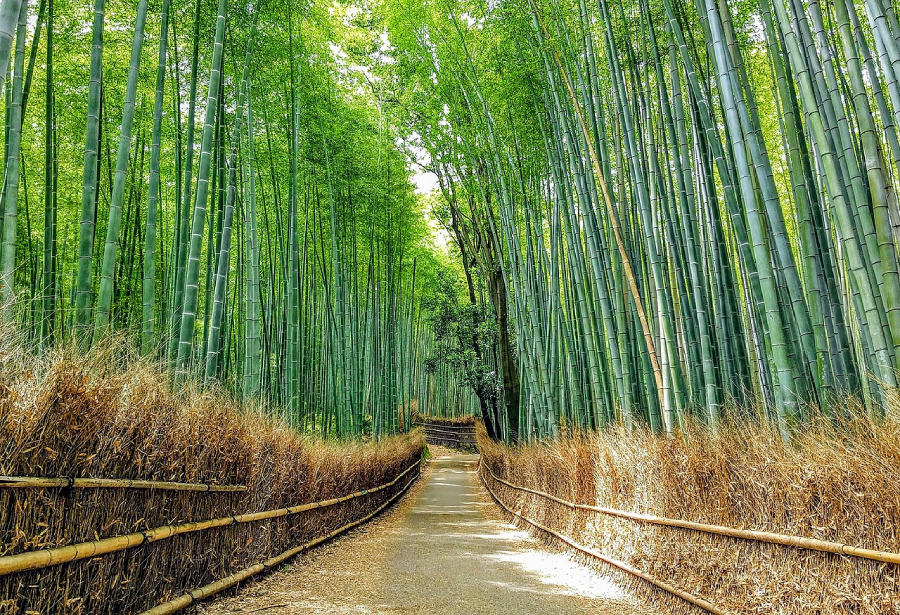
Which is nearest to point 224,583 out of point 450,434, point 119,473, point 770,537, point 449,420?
point 119,473

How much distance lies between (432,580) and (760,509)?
1.84 m

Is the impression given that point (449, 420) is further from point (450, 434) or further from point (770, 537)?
point (770, 537)

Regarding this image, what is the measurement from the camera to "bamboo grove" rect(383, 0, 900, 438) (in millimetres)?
2244

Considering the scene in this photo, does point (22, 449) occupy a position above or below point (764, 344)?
below

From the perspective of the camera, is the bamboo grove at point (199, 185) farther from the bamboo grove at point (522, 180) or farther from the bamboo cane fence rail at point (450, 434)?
the bamboo cane fence rail at point (450, 434)

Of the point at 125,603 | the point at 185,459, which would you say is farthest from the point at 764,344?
the point at 125,603

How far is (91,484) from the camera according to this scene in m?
1.75

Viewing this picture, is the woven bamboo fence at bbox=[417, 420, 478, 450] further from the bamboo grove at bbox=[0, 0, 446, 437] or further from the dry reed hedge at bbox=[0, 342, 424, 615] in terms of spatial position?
the dry reed hedge at bbox=[0, 342, 424, 615]

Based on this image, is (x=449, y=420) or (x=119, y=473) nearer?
(x=119, y=473)

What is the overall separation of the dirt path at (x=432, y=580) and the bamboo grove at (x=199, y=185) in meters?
1.22

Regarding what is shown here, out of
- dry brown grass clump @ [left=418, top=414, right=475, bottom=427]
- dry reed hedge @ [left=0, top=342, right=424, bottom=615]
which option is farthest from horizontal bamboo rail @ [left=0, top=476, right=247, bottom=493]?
dry brown grass clump @ [left=418, top=414, right=475, bottom=427]

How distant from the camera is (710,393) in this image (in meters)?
2.85

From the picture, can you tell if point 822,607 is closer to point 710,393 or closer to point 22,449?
point 710,393

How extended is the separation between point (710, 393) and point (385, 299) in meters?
6.59
